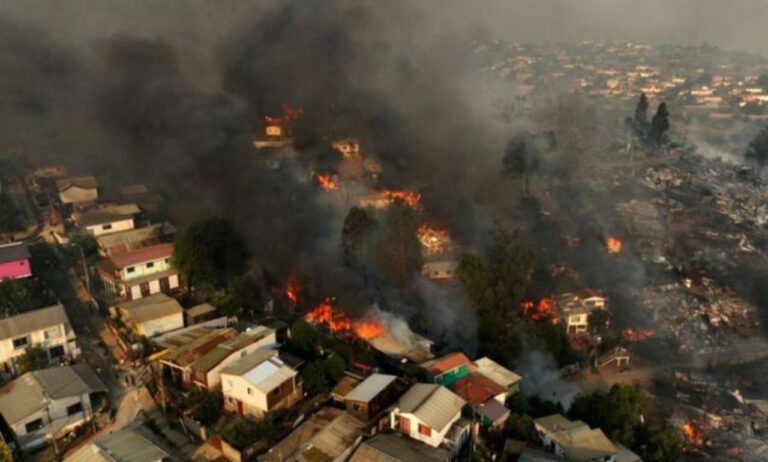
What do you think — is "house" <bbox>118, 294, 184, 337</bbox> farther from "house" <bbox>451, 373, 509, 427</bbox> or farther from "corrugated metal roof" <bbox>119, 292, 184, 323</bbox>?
→ "house" <bbox>451, 373, 509, 427</bbox>

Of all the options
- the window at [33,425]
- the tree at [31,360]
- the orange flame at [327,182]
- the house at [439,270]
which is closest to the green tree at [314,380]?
the window at [33,425]

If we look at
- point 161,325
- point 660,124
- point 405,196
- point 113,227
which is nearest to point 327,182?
point 405,196

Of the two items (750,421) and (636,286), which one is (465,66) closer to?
(636,286)

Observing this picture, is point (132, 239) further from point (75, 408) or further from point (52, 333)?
point (75, 408)

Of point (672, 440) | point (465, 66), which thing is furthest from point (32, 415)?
point (465, 66)

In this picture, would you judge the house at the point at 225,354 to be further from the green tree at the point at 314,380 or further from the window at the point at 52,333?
the window at the point at 52,333

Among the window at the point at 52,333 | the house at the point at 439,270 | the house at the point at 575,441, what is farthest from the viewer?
the house at the point at 439,270
